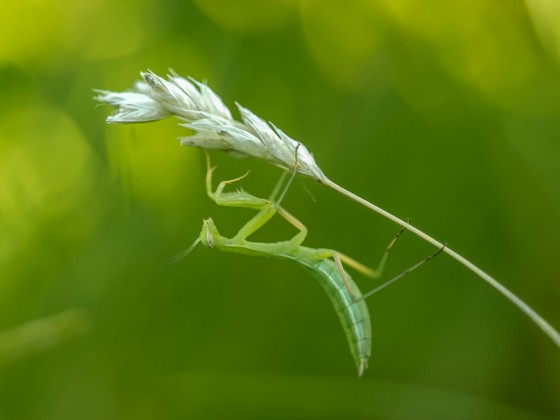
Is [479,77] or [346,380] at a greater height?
[479,77]

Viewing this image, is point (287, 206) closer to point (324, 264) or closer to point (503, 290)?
point (324, 264)

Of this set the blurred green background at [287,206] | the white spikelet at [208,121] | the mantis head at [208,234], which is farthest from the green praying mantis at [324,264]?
the blurred green background at [287,206]

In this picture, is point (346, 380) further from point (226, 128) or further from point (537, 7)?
point (537, 7)

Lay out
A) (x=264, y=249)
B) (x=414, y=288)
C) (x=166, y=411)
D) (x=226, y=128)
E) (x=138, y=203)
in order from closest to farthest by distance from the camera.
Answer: (x=226, y=128) → (x=264, y=249) → (x=166, y=411) → (x=138, y=203) → (x=414, y=288)

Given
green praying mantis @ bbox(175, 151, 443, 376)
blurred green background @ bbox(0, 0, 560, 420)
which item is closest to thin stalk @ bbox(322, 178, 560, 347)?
green praying mantis @ bbox(175, 151, 443, 376)

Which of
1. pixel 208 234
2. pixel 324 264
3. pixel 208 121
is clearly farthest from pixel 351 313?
pixel 208 121

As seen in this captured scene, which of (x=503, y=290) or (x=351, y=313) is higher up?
(x=503, y=290)

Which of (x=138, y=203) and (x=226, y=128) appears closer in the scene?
(x=226, y=128)

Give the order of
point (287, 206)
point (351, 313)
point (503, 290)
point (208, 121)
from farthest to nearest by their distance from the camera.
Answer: point (287, 206) < point (351, 313) < point (208, 121) < point (503, 290)

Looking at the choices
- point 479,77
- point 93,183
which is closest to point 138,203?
point 93,183
